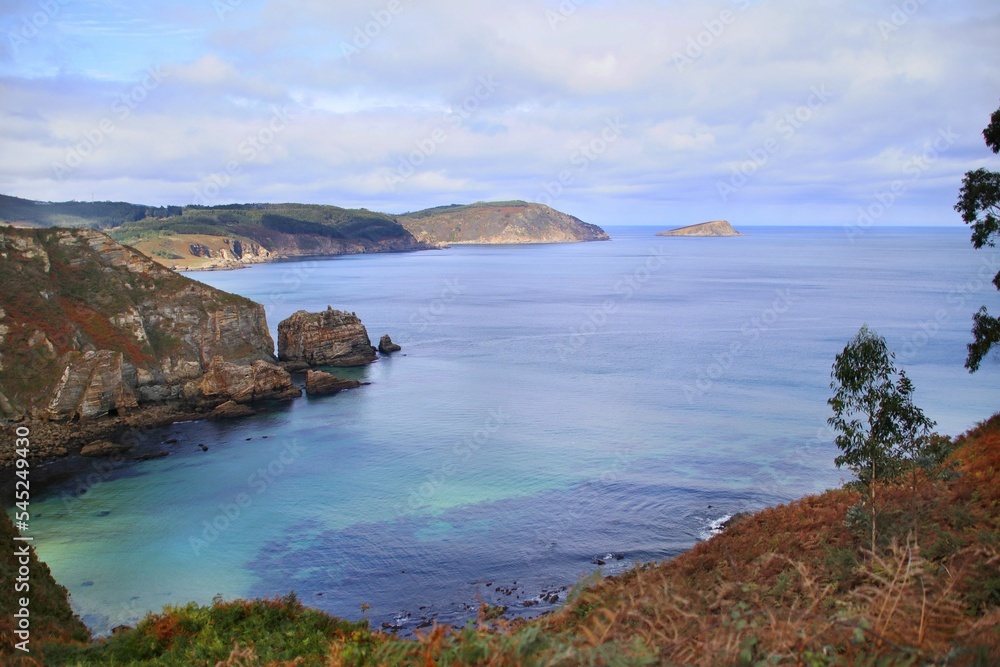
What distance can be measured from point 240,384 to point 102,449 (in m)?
14.6

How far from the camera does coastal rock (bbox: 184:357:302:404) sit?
57.2 meters

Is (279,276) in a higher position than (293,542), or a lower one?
higher

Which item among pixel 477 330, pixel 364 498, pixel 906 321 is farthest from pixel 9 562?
pixel 906 321

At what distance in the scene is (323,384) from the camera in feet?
207

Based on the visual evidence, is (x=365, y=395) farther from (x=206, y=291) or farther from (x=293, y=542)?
(x=293, y=542)

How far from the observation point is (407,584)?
28219mm

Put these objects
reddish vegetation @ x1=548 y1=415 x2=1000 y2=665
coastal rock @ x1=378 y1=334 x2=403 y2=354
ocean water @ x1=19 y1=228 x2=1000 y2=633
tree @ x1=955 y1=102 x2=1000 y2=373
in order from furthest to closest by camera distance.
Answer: coastal rock @ x1=378 y1=334 x2=403 y2=354, ocean water @ x1=19 y1=228 x2=1000 y2=633, tree @ x1=955 y1=102 x2=1000 y2=373, reddish vegetation @ x1=548 y1=415 x2=1000 y2=665

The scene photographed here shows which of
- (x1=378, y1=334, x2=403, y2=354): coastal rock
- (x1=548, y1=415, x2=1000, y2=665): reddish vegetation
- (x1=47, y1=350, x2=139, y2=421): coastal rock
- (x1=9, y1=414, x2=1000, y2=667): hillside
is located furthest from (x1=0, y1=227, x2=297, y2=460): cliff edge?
(x1=548, y1=415, x2=1000, y2=665): reddish vegetation

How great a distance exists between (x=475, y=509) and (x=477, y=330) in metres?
56.8

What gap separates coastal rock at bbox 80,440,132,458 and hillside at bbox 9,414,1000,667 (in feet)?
97.5

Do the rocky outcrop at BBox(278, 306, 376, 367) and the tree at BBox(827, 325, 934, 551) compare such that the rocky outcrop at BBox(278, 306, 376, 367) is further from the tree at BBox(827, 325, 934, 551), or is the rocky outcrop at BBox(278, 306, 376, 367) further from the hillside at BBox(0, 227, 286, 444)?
the tree at BBox(827, 325, 934, 551)

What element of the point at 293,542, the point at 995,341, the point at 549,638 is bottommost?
the point at 293,542

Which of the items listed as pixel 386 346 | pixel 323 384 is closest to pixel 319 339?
pixel 386 346

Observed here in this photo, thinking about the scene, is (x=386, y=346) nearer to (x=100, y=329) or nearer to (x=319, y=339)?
(x=319, y=339)
